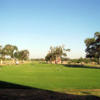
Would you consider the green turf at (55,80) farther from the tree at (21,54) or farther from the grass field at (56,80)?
the tree at (21,54)

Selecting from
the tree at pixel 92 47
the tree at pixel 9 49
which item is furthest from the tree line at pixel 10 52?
the tree at pixel 92 47

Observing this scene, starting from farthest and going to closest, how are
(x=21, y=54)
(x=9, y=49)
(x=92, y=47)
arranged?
(x=21, y=54), (x=9, y=49), (x=92, y=47)

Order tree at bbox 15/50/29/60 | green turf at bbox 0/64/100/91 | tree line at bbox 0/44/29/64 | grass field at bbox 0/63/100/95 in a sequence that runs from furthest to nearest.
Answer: tree at bbox 15/50/29/60 < tree line at bbox 0/44/29/64 < green turf at bbox 0/64/100/91 < grass field at bbox 0/63/100/95

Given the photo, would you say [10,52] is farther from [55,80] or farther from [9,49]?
[55,80]

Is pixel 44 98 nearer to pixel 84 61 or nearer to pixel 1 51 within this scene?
pixel 1 51

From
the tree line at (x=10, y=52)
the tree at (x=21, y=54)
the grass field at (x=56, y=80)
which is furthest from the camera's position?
the tree at (x=21, y=54)

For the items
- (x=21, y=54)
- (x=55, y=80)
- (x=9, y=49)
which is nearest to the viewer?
(x=55, y=80)

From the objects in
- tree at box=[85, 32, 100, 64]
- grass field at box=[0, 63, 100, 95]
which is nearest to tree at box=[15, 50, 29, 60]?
tree at box=[85, 32, 100, 64]

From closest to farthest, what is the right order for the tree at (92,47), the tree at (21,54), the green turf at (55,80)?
the green turf at (55,80), the tree at (92,47), the tree at (21,54)

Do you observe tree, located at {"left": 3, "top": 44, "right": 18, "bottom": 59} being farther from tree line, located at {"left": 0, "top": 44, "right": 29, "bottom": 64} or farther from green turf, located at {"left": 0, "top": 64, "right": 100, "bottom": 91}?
green turf, located at {"left": 0, "top": 64, "right": 100, "bottom": 91}

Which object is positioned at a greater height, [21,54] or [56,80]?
[21,54]

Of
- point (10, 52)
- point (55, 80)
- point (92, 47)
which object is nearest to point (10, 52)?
point (10, 52)

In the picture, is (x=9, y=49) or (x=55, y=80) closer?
(x=55, y=80)

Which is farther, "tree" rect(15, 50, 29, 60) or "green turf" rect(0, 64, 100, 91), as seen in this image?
"tree" rect(15, 50, 29, 60)
